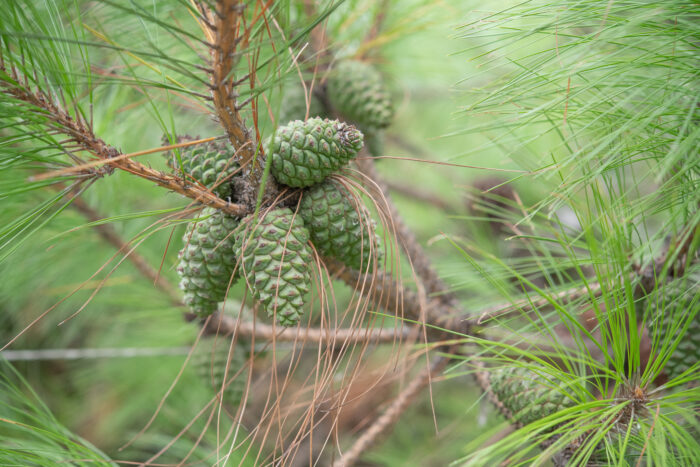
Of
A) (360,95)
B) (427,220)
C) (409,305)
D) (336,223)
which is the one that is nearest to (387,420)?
(409,305)

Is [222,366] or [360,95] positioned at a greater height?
[360,95]

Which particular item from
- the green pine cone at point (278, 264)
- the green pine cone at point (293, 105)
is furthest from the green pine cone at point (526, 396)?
the green pine cone at point (293, 105)

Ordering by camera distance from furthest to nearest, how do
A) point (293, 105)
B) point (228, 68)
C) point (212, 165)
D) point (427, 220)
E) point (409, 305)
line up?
point (427, 220), point (293, 105), point (409, 305), point (212, 165), point (228, 68)

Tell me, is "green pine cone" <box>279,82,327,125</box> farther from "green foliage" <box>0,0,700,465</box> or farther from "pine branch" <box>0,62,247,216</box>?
"pine branch" <box>0,62,247,216</box>

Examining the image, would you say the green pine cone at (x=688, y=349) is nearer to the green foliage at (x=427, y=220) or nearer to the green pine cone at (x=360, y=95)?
the green foliage at (x=427, y=220)

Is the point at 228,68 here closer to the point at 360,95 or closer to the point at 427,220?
the point at 360,95

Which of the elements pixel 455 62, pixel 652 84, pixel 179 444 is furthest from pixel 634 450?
pixel 455 62

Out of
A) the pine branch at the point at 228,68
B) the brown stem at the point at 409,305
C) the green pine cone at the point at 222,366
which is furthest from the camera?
the green pine cone at the point at 222,366
